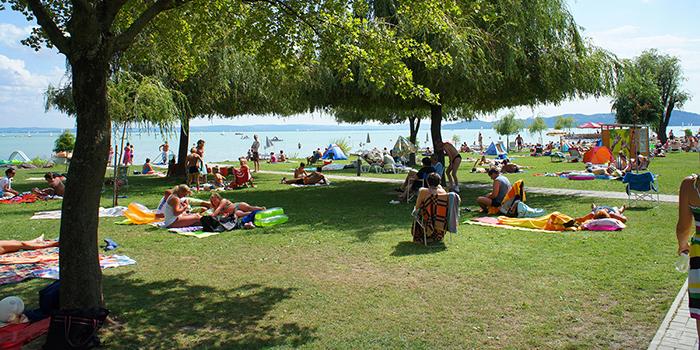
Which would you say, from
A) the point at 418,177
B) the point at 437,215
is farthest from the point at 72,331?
the point at 418,177

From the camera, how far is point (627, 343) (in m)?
4.43

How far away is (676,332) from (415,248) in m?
3.97

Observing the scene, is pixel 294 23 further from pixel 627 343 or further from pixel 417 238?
pixel 627 343

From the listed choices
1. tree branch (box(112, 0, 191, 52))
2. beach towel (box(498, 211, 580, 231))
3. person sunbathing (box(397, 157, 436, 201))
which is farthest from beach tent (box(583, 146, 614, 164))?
tree branch (box(112, 0, 191, 52))

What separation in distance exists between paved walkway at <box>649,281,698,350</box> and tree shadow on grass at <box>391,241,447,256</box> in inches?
132

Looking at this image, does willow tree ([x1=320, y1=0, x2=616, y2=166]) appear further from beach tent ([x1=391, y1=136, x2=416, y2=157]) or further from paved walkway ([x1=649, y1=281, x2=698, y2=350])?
beach tent ([x1=391, y1=136, x2=416, y2=157])

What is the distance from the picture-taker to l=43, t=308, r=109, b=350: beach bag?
437cm

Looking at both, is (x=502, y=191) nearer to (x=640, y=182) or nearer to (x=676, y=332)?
(x=640, y=182)

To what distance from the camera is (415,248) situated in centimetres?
807

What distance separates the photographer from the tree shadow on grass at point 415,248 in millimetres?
7795

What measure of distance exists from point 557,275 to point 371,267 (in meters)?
2.31

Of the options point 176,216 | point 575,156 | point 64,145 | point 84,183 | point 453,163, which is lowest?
point 176,216

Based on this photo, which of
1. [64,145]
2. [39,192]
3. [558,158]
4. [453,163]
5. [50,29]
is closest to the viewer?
[50,29]

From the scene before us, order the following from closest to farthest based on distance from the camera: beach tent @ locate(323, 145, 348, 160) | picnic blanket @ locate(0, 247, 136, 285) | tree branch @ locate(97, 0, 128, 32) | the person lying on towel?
tree branch @ locate(97, 0, 128, 32) < picnic blanket @ locate(0, 247, 136, 285) < the person lying on towel < beach tent @ locate(323, 145, 348, 160)
